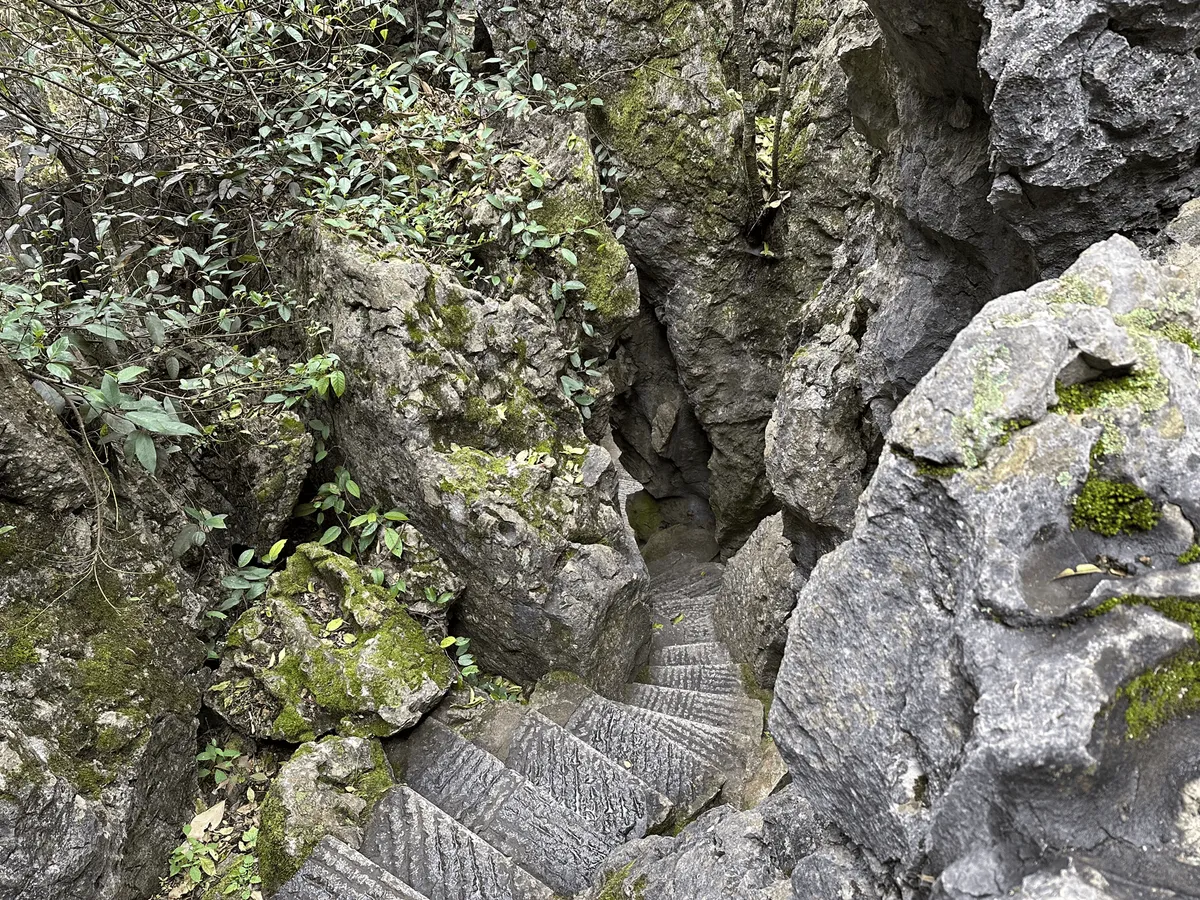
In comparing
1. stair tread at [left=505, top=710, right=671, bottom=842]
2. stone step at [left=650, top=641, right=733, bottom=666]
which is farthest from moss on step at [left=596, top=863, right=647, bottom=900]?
stone step at [left=650, top=641, right=733, bottom=666]

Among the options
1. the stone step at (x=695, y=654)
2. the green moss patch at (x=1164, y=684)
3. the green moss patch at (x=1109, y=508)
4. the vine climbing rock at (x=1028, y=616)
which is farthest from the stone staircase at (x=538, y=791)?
the green moss patch at (x=1109, y=508)

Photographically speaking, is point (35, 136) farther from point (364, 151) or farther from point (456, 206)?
point (456, 206)

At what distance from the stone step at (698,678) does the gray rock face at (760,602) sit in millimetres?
267

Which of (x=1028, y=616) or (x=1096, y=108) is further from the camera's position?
(x=1096, y=108)

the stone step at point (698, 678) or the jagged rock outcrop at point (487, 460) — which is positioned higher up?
the jagged rock outcrop at point (487, 460)

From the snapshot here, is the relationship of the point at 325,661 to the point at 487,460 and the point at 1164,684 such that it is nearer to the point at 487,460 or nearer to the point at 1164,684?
the point at 487,460

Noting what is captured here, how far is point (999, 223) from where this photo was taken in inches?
124

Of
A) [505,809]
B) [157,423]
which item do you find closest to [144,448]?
[157,423]

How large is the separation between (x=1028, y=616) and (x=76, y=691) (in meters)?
3.85

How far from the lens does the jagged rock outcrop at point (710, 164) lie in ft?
22.8

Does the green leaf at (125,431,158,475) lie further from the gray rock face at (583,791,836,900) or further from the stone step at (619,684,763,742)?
the stone step at (619,684,763,742)

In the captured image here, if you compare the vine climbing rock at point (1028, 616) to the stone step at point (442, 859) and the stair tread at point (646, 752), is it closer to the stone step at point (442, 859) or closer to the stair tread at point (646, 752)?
the stone step at point (442, 859)

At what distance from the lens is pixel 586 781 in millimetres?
4090

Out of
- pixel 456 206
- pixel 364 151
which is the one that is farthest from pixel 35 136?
pixel 456 206
